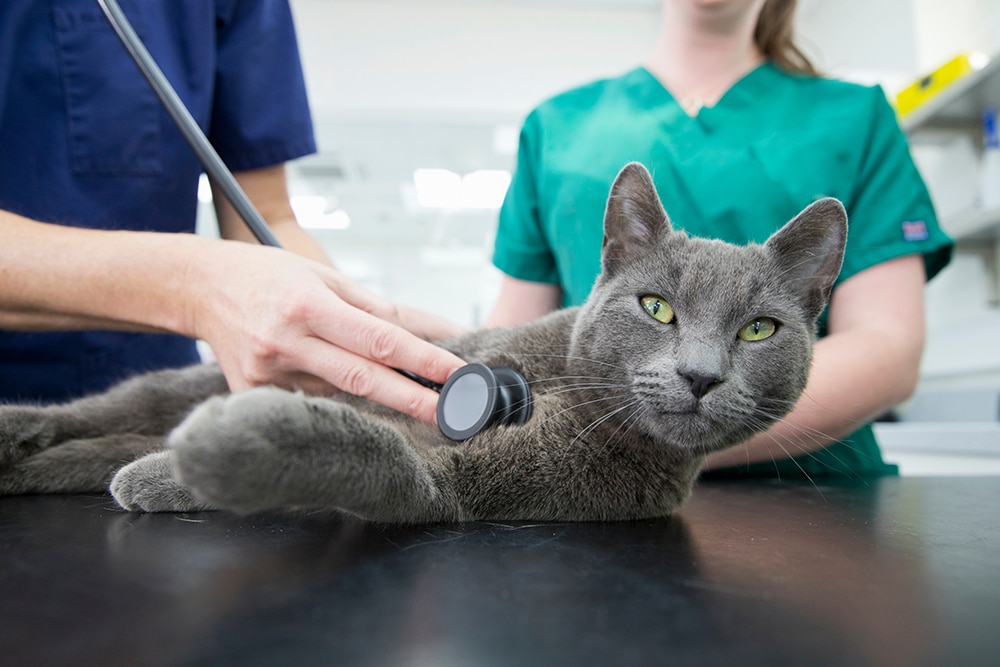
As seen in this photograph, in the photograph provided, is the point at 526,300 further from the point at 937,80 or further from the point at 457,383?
the point at 937,80

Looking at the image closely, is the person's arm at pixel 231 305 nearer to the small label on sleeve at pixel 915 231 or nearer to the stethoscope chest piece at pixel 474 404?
the stethoscope chest piece at pixel 474 404

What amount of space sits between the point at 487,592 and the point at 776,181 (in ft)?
3.37

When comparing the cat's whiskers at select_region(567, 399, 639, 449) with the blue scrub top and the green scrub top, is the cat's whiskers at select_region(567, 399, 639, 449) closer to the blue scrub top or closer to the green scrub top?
the green scrub top

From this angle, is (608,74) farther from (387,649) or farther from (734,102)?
(387,649)

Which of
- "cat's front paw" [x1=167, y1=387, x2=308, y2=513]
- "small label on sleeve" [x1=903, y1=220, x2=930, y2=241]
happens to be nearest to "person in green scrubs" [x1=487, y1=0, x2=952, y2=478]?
"small label on sleeve" [x1=903, y1=220, x2=930, y2=241]

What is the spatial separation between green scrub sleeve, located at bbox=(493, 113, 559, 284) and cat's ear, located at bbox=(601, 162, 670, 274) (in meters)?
0.56

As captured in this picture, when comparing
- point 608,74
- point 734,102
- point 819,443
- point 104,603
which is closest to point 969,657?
point 104,603

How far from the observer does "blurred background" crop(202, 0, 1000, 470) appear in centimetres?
245

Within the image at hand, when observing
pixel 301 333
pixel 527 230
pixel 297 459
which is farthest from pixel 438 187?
pixel 297 459

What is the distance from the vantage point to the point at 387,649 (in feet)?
0.90

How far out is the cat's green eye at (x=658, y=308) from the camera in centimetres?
73

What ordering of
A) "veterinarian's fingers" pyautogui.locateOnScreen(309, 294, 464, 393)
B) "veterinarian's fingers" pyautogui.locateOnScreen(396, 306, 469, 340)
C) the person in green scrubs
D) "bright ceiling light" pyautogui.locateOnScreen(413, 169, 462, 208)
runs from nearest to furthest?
"veterinarian's fingers" pyautogui.locateOnScreen(309, 294, 464, 393)
"veterinarian's fingers" pyautogui.locateOnScreen(396, 306, 469, 340)
the person in green scrubs
"bright ceiling light" pyautogui.locateOnScreen(413, 169, 462, 208)

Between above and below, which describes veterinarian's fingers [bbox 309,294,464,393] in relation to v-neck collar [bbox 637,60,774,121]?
below

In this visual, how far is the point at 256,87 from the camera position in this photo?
1180 mm
